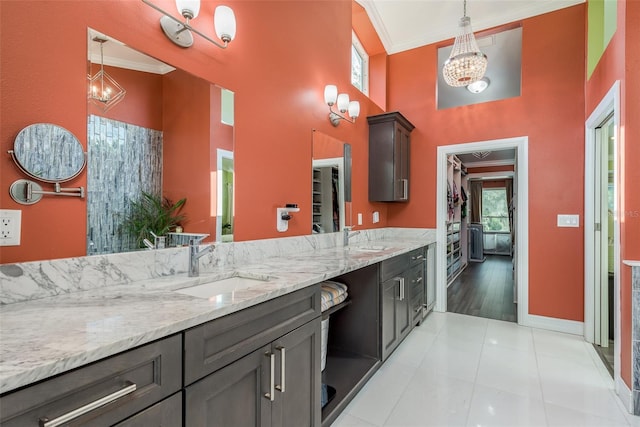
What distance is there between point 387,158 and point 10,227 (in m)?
3.23

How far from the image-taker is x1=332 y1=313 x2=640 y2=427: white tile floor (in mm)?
1796

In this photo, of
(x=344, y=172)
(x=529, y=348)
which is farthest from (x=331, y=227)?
(x=529, y=348)

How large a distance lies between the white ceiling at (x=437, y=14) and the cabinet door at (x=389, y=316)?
3.03 meters

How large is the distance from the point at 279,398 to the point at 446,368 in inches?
66.0

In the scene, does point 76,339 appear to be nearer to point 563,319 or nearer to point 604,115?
point 604,115

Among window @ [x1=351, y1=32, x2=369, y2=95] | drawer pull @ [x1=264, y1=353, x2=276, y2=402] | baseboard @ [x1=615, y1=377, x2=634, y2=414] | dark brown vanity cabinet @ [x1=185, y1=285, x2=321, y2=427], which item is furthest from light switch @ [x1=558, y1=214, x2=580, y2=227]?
drawer pull @ [x1=264, y1=353, x2=276, y2=402]

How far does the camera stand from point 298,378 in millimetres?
1355

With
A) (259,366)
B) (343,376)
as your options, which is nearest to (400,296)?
(343,376)

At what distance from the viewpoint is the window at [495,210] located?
870 cm

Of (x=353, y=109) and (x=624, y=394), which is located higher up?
(x=353, y=109)

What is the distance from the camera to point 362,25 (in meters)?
3.68

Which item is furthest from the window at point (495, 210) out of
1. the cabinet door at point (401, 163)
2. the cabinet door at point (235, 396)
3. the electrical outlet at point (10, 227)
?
the electrical outlet at point (10, 227)

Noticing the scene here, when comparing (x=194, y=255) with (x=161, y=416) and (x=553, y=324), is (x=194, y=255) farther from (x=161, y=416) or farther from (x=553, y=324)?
(x=553, y=324)

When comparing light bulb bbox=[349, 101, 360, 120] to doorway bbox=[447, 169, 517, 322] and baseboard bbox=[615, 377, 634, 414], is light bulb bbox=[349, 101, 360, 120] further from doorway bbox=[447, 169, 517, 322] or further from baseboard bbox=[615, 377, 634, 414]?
baseboard bbox=[615, 377, 634, 414]
